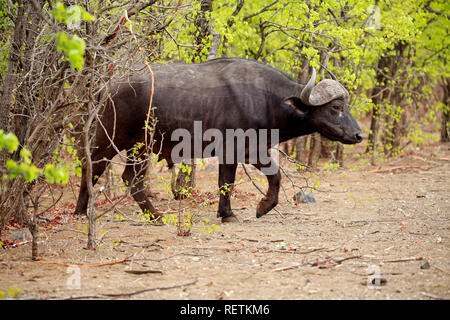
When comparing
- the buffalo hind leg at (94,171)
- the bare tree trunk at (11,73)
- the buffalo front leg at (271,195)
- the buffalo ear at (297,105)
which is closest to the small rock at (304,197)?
the buffalo front leg at (271,195)

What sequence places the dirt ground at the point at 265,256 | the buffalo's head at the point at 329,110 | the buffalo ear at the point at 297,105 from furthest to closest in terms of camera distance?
→ the buffalo ear at the point at 297,105 → the buffalo's head at the point at 329,110 → the dirt ground at the point at 265,256

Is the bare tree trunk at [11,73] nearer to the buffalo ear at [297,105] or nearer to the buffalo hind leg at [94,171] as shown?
the buffalo hind leg at [94,171]

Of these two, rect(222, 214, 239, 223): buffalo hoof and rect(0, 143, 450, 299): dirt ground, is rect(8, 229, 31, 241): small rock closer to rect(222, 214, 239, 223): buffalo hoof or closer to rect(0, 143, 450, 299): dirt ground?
rect(0, 143, 450, 299): dirt ground

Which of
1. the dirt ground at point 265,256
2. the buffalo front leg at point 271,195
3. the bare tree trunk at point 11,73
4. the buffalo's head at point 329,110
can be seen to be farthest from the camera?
the buffalo front leg at point 271,195

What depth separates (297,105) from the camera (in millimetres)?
7680

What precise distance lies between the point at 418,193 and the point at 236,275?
597cm

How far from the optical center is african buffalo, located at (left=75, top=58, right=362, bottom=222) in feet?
24.9

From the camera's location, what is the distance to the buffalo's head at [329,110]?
295 inches

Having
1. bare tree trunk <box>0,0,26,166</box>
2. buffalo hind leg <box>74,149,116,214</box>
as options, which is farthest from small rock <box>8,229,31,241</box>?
buffalo hind leg <box>74,149,116,214</box>

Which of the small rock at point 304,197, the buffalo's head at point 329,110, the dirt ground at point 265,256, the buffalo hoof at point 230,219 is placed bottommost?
the dirt ground at point 265,256

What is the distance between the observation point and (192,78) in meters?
7.81
